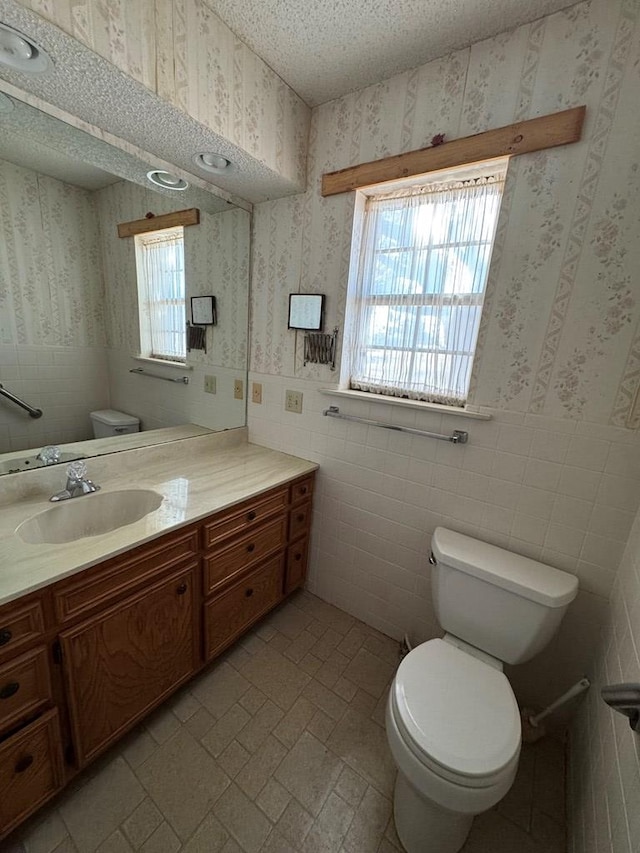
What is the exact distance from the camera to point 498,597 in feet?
3.95

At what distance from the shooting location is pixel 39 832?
1.01 m

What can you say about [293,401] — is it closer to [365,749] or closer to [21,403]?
[21,403]

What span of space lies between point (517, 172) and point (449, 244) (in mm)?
298

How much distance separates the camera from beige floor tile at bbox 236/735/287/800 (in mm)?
1155

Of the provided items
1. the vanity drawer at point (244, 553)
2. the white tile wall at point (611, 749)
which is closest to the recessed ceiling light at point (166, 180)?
the vanity drawer at point (244, 553)

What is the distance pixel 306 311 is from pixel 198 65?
92 centimetres

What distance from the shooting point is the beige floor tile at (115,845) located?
0.98 meters

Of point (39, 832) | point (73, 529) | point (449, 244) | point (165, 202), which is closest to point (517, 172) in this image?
point (449, 244)

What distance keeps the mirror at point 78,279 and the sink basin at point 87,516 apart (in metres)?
0.23

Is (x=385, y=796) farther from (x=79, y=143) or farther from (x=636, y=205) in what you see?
(x=79, y=143)

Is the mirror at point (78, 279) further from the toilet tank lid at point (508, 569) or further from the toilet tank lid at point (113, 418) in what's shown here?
the toilet tank lid at point (508, 569)

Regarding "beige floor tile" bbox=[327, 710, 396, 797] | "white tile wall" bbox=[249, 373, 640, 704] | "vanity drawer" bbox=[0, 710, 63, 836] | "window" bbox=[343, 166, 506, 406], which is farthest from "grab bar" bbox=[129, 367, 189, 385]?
"beige floor tile" bbox=[327, 710, 396, 797]

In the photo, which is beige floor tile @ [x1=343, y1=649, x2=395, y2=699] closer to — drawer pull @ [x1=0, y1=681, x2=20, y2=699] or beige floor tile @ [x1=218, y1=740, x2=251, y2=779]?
beige floor tile @ [x1=218, y1=740, x2=251, y2=779]

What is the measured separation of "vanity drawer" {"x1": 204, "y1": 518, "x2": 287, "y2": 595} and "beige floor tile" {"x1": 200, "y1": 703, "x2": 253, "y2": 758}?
0.50 metres
